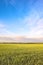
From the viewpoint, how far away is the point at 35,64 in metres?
10.3

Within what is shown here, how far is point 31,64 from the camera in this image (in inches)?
404

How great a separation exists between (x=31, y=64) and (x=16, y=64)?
1191 mm

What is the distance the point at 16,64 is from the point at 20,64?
322 millimetres

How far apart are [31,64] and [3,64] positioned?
222 cm

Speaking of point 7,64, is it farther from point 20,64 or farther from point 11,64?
point 20,64

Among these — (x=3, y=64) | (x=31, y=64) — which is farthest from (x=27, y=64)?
(x=3, y=64)

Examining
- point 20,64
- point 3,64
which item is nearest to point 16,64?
point 20,64

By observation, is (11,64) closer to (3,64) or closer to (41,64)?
(3,64)


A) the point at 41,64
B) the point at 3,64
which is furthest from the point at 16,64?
the point at 41,64

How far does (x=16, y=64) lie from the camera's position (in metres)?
10.3

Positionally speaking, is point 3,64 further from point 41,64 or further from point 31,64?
point 41,64

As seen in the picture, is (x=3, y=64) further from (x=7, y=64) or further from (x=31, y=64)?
(x=31, y=64)

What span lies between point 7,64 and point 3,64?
345 mm

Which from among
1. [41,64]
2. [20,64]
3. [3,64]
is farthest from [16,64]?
[41,64]
